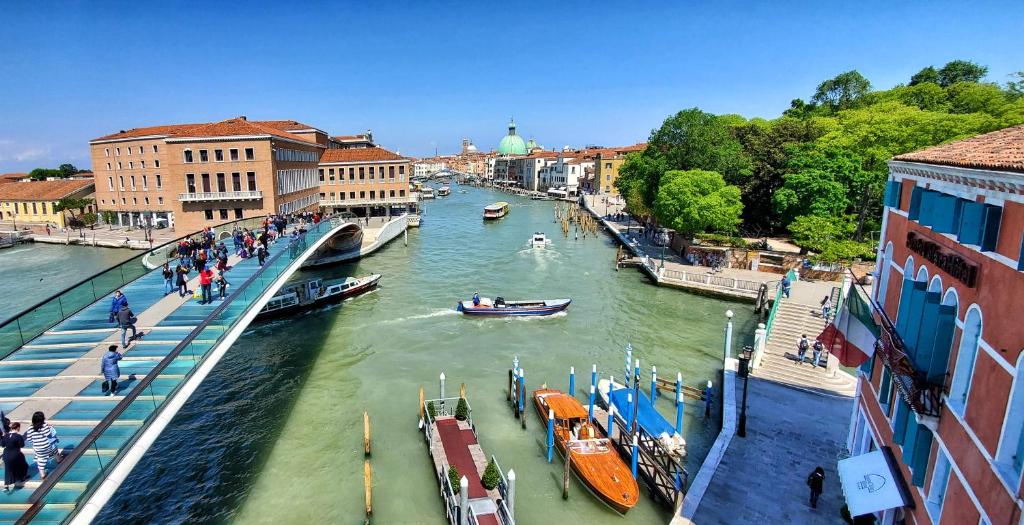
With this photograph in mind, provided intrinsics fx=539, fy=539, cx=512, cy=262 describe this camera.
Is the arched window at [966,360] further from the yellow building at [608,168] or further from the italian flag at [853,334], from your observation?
the yellow building at [608,168]

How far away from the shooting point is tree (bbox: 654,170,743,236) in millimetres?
38594

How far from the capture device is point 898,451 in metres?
10.6

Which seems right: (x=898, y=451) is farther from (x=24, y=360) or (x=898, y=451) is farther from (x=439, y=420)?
(x=24, y=360)

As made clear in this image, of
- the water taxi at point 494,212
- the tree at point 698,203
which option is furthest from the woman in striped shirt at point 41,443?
the water taxi at point 494,212

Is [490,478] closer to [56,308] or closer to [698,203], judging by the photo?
[56,308]

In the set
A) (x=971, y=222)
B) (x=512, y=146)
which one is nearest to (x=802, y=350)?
(x=971, y=222)

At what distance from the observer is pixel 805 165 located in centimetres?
3944

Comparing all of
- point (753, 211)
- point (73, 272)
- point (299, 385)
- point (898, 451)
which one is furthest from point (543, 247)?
point (898, 451)

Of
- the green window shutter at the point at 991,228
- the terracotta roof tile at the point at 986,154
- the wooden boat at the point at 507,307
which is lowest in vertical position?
the wooden boat at the point at 507,307

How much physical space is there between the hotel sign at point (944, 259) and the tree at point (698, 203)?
28600mm

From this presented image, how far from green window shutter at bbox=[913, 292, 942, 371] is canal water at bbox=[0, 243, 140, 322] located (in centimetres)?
4101

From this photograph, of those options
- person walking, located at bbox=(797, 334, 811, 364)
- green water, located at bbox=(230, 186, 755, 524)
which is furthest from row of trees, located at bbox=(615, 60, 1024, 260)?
person walking, located at bbox=(797, 334, 811, 364)

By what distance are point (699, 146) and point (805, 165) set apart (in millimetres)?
9146

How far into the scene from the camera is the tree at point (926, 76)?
6283cm
